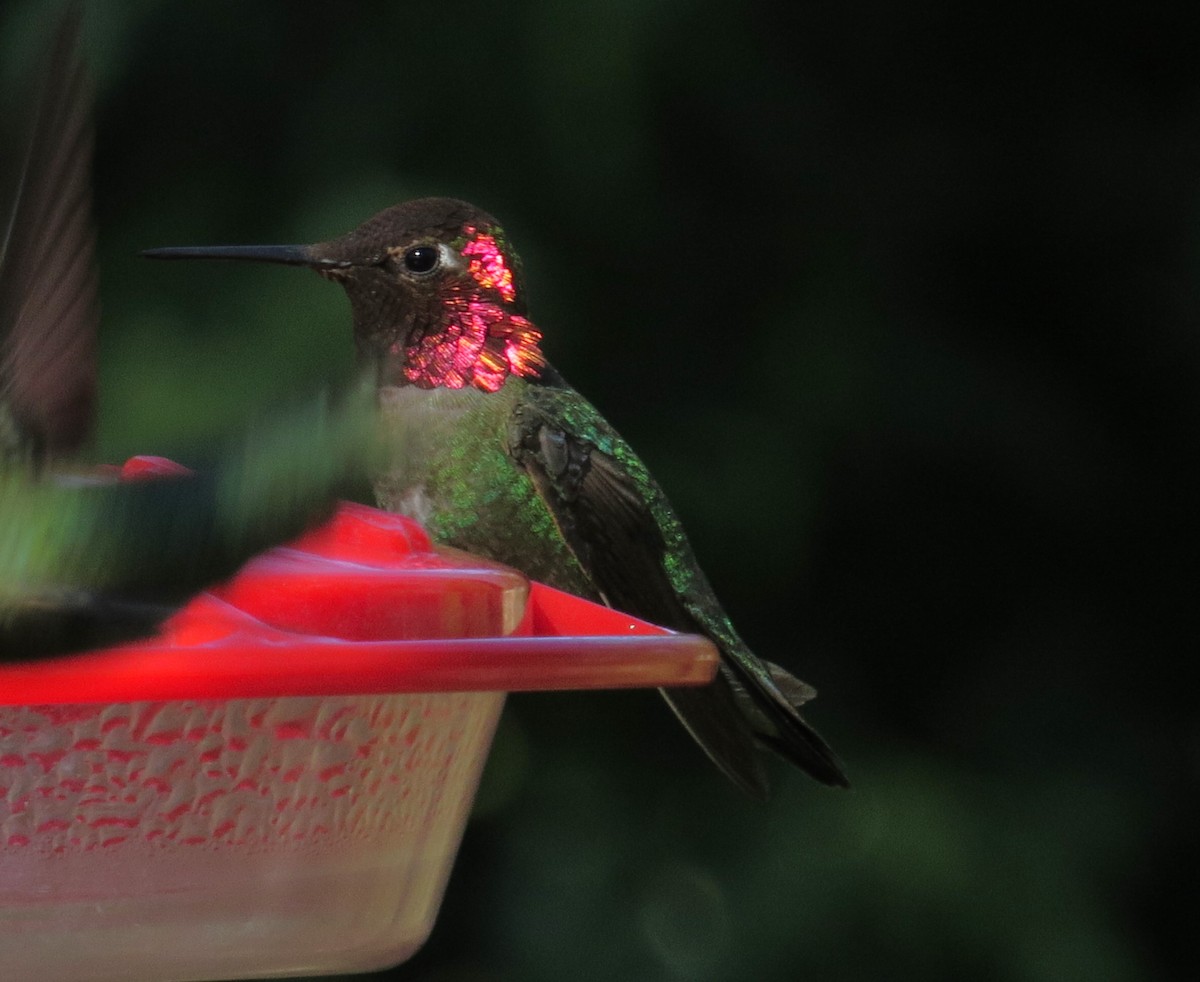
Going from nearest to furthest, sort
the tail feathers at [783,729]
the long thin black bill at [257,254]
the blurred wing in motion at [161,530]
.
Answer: the blurred wing in motion at [161,530] → the long thin black bill at [257,254] → the tail feathers at [783,729]

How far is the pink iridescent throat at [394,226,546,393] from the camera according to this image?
1.94 metres

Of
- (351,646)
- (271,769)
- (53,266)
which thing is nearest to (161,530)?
(351,646)

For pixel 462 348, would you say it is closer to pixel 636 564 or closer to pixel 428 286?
pixel 428 286

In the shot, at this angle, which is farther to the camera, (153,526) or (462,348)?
(462,348)

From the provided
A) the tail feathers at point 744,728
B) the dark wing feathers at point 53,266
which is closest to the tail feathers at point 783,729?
the tail feathers at point 744,728

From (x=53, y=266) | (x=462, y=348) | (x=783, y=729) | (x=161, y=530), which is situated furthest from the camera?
(x=462, y=348)

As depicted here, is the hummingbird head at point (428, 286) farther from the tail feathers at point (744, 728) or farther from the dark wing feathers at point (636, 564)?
the tail feathers at point (744, 728)

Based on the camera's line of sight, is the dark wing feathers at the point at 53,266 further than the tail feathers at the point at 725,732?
No

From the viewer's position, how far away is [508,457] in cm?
204

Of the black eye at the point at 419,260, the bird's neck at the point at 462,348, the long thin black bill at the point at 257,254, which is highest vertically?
the black eye at the point at 419,260

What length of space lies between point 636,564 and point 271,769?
102 cm

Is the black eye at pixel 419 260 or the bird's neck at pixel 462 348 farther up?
the black eye at pixel 419 260

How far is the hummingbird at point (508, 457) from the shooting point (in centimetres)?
190

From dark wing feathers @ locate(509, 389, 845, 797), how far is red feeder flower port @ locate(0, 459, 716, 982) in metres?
0.78
